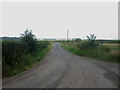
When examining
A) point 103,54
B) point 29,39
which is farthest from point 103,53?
point 29,39

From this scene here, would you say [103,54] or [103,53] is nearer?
[103,54]

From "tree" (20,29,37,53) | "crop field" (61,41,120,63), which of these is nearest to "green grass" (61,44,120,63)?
"crop field" (61,41,120,63)

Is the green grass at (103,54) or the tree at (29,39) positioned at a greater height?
the tree at (29,39)

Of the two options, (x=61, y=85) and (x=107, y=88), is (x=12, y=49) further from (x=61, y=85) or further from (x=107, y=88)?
(x=107, y=88)

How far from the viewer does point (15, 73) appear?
186 inches

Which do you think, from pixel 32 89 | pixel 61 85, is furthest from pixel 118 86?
pixel 32 89

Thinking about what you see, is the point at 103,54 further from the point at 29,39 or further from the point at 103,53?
the point at 29,39

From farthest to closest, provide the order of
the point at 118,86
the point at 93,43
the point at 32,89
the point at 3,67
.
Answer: the point at 93,43 → the point at 3,67 → the point at 118,86 → the point at 32,89

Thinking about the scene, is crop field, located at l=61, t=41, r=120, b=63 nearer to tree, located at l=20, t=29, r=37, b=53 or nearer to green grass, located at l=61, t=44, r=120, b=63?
green grass, located at l=61, t=44, r=120, b=63

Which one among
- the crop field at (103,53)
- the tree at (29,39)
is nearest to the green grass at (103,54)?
the crop field at (103,53)

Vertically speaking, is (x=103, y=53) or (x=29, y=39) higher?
(x=29, y=39)

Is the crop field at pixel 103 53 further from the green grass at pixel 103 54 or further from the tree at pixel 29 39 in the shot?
the tree at pixel 29 39

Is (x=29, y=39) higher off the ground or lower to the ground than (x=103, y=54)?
higher

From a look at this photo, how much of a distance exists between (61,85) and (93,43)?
467 inches
